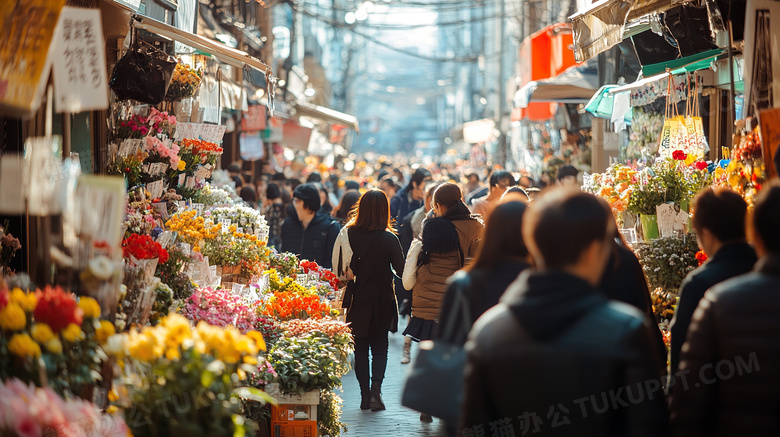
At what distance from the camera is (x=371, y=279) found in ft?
28.5

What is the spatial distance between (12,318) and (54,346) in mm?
217

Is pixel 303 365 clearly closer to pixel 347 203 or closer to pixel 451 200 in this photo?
pixel 451 200

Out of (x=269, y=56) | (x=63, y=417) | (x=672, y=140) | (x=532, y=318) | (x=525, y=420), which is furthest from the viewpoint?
(x=269, y=56)

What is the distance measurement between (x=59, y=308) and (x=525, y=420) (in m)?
2.08

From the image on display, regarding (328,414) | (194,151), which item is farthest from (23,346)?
(194,151)

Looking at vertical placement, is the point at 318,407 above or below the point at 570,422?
below

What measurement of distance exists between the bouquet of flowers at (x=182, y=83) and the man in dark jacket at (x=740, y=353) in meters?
6.80

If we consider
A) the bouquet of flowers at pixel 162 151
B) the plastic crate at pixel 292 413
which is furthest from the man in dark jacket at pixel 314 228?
the plastic crate at pixel 292 413

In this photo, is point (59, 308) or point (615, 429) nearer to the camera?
point (615, 429)

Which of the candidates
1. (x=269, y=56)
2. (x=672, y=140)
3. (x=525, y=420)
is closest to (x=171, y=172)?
(x=672, y=140)

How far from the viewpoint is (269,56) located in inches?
786

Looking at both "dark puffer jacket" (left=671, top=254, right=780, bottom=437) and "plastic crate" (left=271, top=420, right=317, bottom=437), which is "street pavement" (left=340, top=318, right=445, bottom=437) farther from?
"dark puffer jacket" (left=671, top=254, right=780, bottom=437)

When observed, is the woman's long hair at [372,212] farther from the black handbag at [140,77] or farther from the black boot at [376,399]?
the black handbag at [140,77]

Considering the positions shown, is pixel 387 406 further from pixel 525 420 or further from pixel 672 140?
pixel 525 420
